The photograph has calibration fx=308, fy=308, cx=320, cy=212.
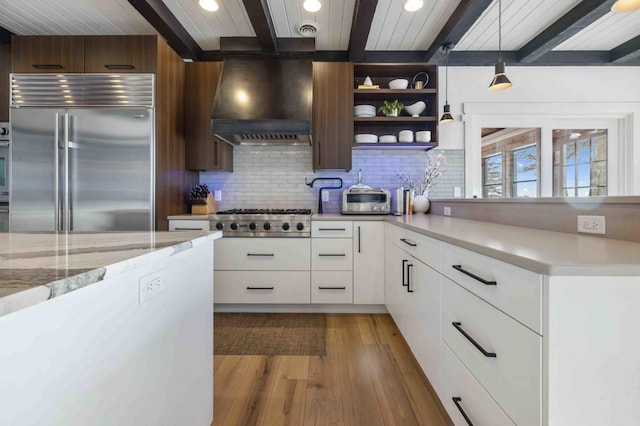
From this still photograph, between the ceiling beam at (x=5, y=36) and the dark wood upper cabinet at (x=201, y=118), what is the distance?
1.54 metres

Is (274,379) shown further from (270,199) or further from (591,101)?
(591,101)

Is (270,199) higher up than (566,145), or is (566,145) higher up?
(566,145)

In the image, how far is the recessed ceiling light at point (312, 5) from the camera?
237 centimetres

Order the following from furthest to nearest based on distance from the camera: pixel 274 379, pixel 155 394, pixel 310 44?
1. pixel 310 44
2. pixel 274 379
3. pixel 155 394

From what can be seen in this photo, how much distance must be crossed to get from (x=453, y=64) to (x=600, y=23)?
3.96ft

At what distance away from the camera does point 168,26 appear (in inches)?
100

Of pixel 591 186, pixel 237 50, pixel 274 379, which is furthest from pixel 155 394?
pixel 591 186

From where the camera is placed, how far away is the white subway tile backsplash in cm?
329

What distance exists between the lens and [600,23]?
108 inches

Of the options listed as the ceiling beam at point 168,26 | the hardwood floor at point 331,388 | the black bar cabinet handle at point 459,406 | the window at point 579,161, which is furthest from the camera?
the window at point 579,161

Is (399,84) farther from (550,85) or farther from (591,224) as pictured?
(591,224)

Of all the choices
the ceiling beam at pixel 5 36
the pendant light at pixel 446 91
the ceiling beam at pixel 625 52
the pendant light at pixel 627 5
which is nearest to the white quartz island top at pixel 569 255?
the pendant light at pixel 627 5

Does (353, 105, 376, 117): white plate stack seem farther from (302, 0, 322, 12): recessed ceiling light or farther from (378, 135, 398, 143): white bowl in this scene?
(302, 0, 322, 12): recessed ceiling light

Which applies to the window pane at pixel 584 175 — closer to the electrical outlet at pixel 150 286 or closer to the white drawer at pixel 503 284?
the white drawer at pixel 503 284
